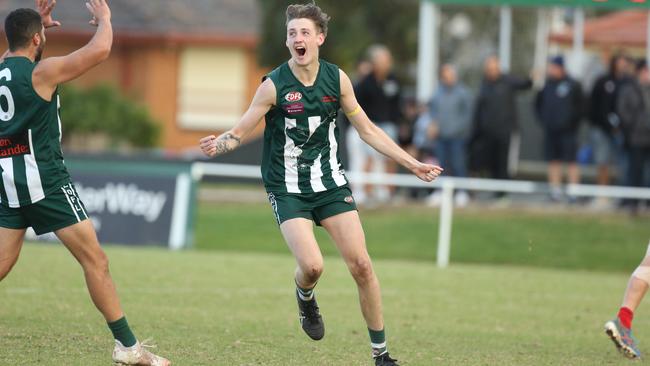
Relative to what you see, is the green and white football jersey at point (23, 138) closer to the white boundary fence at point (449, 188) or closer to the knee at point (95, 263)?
the knee at point (95, 263)

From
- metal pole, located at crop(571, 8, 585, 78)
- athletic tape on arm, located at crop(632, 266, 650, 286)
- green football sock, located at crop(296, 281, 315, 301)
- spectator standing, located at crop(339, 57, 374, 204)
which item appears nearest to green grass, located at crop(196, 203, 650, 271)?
spectator standing, located at crop(339, 57, 374, 204)

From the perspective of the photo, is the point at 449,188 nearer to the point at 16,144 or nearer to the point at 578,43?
the point at 578,43

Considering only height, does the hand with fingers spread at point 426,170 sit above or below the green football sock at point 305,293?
above

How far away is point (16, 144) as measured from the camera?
7.75 metres

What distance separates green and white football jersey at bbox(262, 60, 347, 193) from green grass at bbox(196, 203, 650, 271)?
10.4 metres

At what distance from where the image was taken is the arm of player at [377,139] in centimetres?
856

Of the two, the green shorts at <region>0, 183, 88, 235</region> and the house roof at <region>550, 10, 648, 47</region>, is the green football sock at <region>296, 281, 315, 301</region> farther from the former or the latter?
the house roof at <region>550, 10, 648, 47</region>

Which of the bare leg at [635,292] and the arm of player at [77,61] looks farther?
the bare leg at [635,292]

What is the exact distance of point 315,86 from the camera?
8.51 meters

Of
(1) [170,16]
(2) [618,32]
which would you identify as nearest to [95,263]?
(2) [618,32]

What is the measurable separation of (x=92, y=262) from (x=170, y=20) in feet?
99.1

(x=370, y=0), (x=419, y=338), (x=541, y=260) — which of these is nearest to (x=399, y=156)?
(x=419, y=338)

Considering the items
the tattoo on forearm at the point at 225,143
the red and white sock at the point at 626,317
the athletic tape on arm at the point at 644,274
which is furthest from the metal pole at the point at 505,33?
the tattoo on forearm at the point at 225,143

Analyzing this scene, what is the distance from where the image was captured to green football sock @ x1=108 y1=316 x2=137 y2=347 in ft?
25.9
